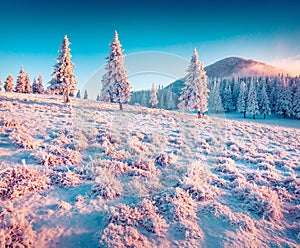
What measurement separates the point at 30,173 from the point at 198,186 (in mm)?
5634

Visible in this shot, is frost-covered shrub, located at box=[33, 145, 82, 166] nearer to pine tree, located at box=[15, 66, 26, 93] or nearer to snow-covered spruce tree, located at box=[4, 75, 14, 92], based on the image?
pine tree, located at box=[15, 66, 26, 93]

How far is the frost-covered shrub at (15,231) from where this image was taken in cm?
335

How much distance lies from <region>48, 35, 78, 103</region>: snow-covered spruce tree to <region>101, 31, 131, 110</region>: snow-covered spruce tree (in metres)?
6.21

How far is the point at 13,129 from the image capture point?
9.66 metres

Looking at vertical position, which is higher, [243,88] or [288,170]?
[243,88]

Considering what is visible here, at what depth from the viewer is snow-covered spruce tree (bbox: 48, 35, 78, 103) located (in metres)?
28.1

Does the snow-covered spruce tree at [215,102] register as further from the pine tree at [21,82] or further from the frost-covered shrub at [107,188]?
the frost-covered shrub at [107,188]

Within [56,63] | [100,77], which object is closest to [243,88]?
[100,77]

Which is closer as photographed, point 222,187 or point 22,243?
point 22,243

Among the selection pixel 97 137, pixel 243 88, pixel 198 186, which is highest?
Answer: pixel 243 88

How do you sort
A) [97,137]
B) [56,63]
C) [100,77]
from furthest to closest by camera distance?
[100,77]
[56,63]
[97,137]

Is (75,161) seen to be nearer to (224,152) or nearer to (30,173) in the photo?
(30,173)

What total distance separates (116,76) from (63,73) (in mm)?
8821

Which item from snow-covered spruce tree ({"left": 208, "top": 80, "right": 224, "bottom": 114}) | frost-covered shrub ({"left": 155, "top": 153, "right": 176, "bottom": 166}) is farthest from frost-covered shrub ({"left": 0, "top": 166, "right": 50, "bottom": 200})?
snow-covered spruce tree ({"left": 208, "top": 80, "right": 224, "bottom": 114})
